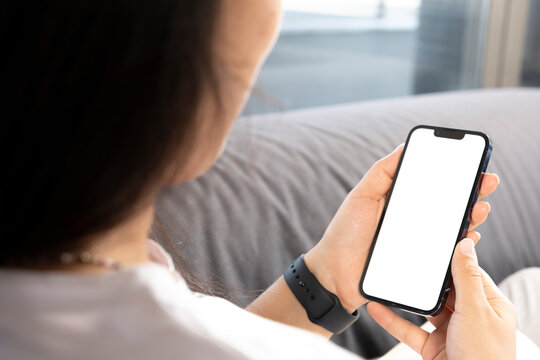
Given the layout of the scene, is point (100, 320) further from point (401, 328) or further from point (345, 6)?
point (345, 6)

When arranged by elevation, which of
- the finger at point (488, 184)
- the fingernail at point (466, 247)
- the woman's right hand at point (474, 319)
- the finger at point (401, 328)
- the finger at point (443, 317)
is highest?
the finger at point (488, 184)

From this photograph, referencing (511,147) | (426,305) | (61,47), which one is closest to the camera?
(61,47)

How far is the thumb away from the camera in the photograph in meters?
0.54

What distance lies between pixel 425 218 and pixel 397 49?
48.5 inches

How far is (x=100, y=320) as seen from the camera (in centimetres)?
29

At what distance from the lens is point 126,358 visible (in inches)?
11.2

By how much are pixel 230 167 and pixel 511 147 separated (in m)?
0.55

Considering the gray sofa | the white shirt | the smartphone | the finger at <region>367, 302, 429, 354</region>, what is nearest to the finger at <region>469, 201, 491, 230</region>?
the smartphone

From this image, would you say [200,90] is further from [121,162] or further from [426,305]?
[426,305]

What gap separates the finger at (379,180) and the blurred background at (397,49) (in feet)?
2.76

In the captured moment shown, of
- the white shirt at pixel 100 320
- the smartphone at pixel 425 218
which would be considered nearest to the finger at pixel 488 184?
the smartphone at pixel 425 218

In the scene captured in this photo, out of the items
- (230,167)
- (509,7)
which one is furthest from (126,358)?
(509,7)

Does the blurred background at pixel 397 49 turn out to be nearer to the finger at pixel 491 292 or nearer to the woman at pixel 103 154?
the finger at pixel 491 292

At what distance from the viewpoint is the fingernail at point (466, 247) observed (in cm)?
55
